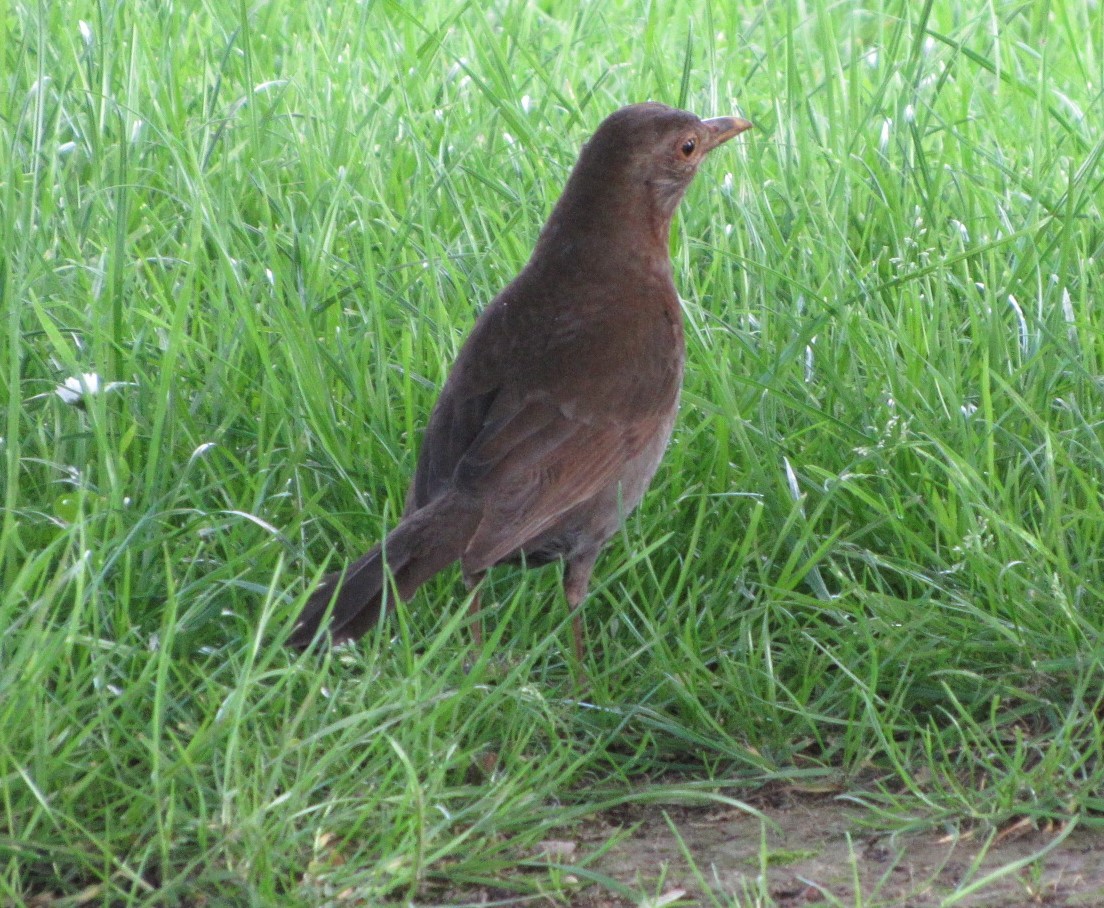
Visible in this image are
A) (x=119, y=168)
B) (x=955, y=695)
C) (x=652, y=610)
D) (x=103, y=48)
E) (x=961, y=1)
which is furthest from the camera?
(x=961, y=1)

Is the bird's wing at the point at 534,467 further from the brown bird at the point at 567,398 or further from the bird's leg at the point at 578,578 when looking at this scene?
the bird's leg at the point at 578,578

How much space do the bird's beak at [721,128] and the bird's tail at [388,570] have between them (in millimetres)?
1252

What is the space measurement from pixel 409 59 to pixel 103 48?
3.87 feet

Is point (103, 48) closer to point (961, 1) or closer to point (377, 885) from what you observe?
point (377, 885)

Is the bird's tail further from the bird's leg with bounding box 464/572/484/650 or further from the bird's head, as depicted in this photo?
the bird's head

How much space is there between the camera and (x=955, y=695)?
3232 mm

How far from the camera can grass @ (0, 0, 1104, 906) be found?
8.87ft

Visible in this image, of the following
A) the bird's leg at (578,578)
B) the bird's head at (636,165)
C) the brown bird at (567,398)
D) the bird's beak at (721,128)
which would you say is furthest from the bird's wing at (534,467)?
the bird's beak at (721,128)

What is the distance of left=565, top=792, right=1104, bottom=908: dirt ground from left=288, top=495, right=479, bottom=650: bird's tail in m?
0.56

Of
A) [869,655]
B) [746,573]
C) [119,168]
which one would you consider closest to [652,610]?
[746,573]

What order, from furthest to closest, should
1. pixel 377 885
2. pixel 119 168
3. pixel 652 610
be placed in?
pixel 119 168 → pixel 652 610 → pixel 377 885

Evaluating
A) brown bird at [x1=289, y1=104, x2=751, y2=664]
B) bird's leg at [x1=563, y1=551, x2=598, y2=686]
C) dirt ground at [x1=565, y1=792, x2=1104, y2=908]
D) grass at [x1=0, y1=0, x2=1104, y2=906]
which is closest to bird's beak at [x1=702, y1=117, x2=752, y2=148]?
brown bird at [x1=289, y1=104, x2=751, y2=664]

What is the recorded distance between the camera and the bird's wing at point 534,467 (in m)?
3.29

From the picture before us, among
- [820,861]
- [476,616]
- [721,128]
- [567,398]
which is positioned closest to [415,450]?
[567,398]
